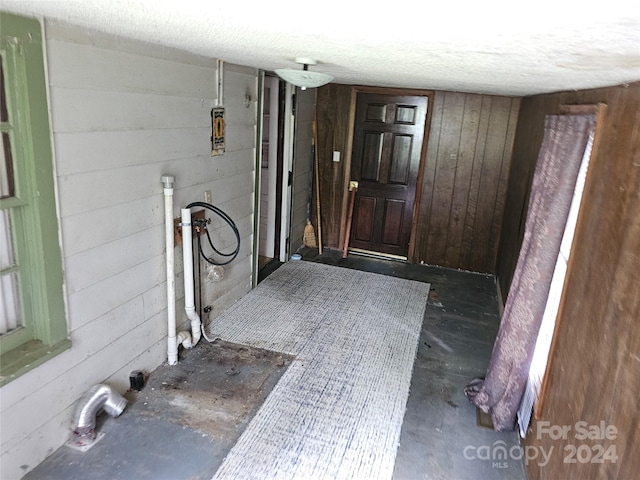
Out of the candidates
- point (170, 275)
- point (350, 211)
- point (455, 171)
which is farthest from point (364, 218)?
point (170, 275)

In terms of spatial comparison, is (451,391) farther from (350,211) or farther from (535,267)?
(350,211)

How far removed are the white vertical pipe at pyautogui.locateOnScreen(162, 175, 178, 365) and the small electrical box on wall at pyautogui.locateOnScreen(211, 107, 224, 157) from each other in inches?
23.1

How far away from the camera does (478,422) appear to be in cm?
257

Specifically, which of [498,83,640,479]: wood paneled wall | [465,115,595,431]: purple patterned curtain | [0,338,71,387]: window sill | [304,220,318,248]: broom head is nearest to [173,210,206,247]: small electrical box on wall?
[0,338,71,387]: window sill

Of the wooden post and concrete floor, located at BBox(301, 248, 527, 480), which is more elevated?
the wooden post

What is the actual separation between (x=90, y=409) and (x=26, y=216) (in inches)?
39.0

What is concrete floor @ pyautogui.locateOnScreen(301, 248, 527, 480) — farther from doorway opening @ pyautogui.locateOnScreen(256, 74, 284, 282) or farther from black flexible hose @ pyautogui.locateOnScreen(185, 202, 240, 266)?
black flexible hose @ pyautogui.locateOnScreen(185, 202, 240, 266)

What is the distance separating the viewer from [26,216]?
189cm

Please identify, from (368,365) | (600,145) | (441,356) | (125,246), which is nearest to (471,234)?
(441,356)

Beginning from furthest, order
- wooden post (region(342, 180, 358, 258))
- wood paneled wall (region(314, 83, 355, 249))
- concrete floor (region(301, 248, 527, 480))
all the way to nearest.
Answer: wooden post (region(342, 180, 358, 258)), wood paneled wall (region(314, 83, 355, 249)), concrete floor (region(301, 248, 527, 480))

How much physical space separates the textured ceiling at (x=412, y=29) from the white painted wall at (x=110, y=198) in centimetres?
29

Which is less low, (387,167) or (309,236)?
(387,167)

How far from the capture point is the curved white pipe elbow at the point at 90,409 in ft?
7.22

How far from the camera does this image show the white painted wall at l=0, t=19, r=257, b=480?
1974 millimetres
